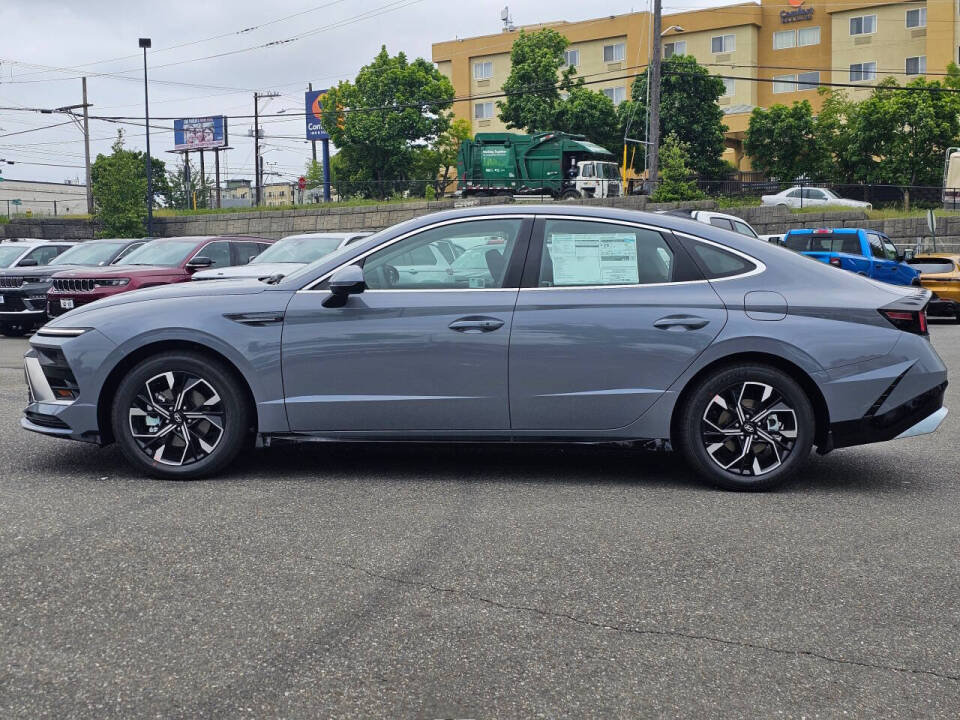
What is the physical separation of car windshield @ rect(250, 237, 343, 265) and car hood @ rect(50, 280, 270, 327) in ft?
25.8

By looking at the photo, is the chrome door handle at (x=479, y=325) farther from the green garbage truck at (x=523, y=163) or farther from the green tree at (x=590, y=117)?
the green tree at (x=590, y=117)

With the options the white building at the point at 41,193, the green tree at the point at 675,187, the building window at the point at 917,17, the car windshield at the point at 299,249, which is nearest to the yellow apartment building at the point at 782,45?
the building window at the point at 917,17

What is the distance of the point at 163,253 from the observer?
52.6ft

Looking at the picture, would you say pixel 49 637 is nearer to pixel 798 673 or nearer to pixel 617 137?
pixel 798 673

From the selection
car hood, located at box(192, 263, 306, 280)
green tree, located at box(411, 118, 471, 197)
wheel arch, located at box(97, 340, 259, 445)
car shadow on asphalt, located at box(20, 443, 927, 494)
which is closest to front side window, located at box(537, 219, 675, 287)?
car shadow on asphalt, located at box(20, 443, 927, 494)

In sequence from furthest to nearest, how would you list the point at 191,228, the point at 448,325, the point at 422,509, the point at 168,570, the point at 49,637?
1. the point at 191,228
2. the point at 448,325
3. the point at 422,509
4. the point at 168,570
5. the point at 49,637

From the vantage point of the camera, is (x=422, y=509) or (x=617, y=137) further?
(x=617, y=137)

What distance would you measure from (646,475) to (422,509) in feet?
5.08

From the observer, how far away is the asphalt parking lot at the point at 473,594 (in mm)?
3203

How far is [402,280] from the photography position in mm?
5992

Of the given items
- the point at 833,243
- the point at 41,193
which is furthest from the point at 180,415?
the point at 41,193

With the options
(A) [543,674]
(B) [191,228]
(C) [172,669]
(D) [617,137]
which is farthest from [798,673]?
(D) [617,137]

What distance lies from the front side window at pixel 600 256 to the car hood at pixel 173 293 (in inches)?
63.6

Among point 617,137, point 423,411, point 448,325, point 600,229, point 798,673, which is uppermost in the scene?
point 617,137
